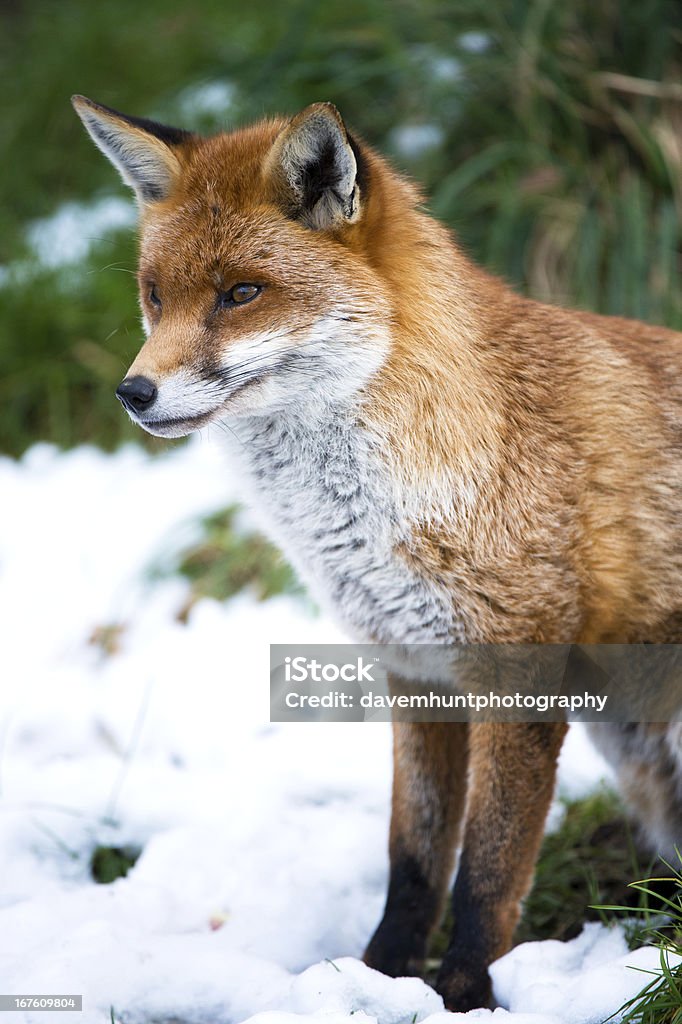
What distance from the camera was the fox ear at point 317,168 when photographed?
2.19 m

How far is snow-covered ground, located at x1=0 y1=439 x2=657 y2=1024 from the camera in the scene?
90.8 inches

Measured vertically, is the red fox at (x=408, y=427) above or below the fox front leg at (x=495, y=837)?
above

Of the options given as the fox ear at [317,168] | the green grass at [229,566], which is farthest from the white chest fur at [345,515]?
the green grass at [229,566]

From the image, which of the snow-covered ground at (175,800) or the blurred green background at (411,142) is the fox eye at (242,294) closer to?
the snow-covered ground at (175,800)

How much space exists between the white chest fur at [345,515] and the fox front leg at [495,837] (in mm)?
303

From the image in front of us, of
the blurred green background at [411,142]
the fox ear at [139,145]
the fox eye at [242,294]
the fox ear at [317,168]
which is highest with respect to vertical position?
the blurred green background at [411,142]

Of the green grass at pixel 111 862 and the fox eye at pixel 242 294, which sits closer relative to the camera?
the fox eye at pixel 242 294

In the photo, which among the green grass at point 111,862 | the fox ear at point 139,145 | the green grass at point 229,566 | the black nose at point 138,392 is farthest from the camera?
the green grass at point 229,566

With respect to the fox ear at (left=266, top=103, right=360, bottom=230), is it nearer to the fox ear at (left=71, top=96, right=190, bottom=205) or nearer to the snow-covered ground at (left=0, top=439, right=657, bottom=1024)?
the fox ear at (left=71, top=96, right=190, bottom=205)

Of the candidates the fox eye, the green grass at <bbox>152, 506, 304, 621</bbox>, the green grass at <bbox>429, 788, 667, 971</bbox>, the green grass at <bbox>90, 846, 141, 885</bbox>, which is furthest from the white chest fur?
the green grass at <bbox>152, 506, 304, 621</bbox>

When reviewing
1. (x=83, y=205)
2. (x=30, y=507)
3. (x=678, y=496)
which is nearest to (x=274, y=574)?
(x=30, y=507)

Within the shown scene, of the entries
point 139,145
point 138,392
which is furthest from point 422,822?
point 139,145

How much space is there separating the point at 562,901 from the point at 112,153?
7.88 ft

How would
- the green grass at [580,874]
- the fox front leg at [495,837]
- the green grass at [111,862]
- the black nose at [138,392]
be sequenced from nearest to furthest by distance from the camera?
1. the black nose at [138,392]
2. the fox front leg at [495,837]
3. the green grass at [580,874]
4. the green grass at [111,862]
